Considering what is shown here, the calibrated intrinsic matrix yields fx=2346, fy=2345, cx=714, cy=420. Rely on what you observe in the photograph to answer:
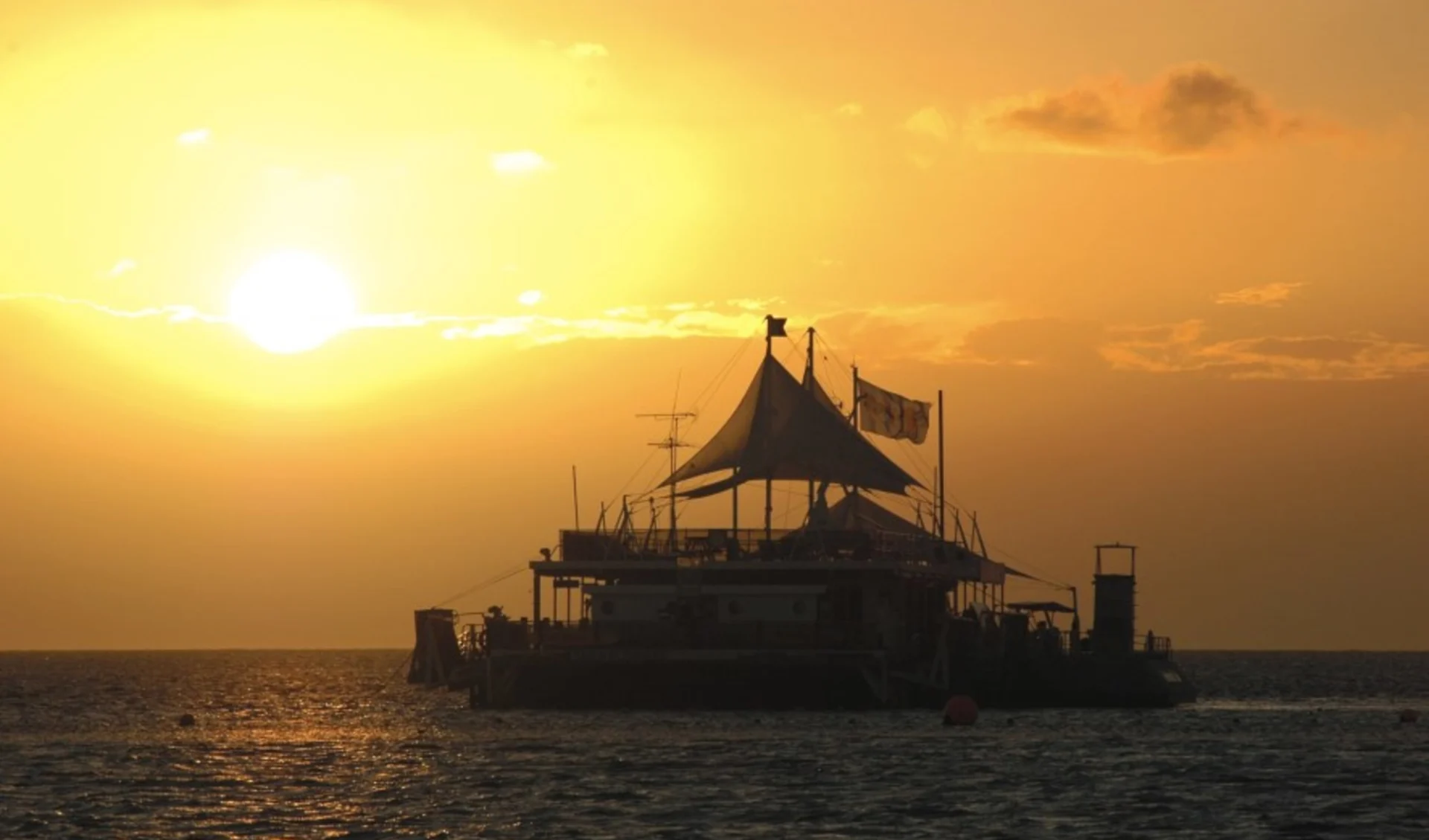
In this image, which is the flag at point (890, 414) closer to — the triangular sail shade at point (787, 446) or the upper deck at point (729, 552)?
the triangular sail shade at point (787, 446)

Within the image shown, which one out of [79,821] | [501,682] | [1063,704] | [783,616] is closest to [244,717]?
[501,682]

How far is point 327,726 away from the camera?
97.0 m

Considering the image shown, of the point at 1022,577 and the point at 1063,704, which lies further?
the point at 1022,577

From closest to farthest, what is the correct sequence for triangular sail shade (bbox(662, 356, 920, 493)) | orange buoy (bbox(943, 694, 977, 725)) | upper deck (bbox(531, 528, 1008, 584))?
orange buoy (bbox(943, 694, 977, 725)), upper deck (bbox(531, 528, 1008, 584)), triangular sail shade (bbox(662, 356, 920, 493))

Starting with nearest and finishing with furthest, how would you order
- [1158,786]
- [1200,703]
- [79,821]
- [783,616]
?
[79,821] < [1158,786] < [783,616] < [1200,703]

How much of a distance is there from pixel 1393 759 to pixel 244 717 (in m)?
54.6

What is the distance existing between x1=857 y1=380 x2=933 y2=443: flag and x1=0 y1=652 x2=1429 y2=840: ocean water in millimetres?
16342

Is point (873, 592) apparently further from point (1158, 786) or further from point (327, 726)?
point (1158, 786)

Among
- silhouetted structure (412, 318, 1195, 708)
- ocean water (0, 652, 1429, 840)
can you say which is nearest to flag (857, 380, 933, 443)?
silhouetted structure (412, 318, 1195, 708)

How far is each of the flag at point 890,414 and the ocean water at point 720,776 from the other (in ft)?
53.6

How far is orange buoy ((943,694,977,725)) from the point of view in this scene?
84750mm

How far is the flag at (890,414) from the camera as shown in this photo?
103750 mm

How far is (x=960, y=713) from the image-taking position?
8475 cm

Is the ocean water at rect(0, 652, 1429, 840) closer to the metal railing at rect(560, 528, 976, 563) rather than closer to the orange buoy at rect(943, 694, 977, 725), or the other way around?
the orange buoy at rect(943, 694, 977, 725)
